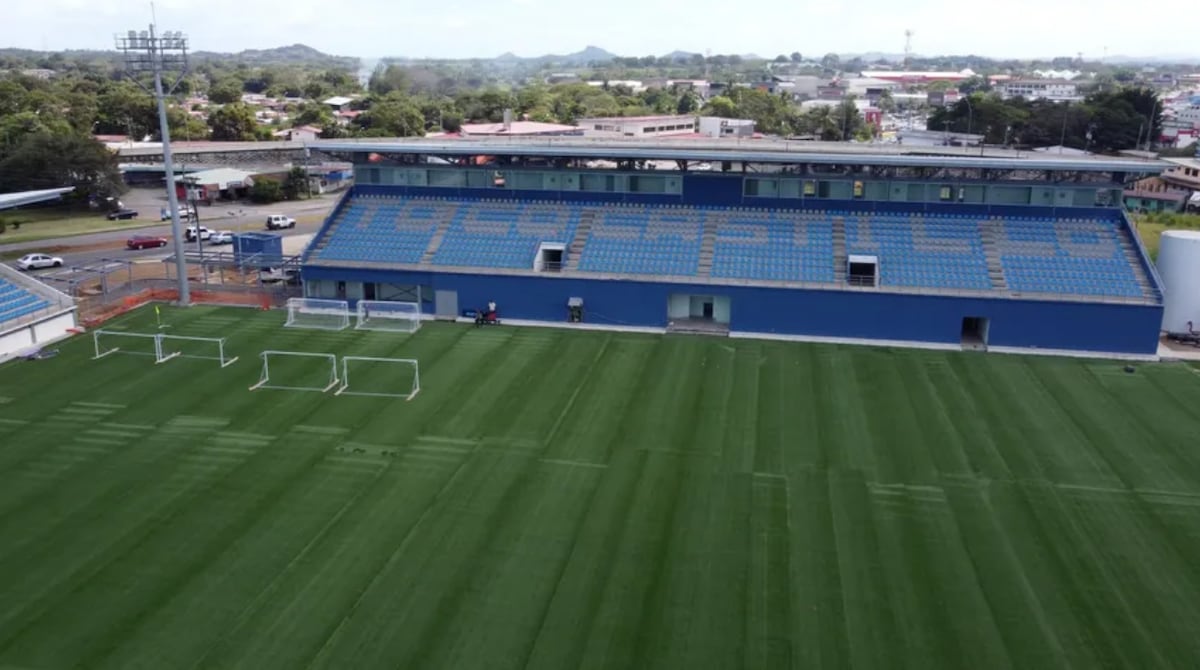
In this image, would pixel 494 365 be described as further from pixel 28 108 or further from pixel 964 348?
pixel 28 108

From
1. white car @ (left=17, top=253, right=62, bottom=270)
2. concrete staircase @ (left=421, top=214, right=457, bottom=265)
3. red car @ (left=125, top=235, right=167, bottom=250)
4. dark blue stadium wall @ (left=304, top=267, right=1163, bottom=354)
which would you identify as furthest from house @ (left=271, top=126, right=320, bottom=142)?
dark blue stadium wall @ (left=304, top=267, right=1163, bottom=354)

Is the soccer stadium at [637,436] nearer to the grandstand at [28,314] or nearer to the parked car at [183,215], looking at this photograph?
the grandstand at [28,314]

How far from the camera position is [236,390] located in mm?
23641

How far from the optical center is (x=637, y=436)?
20719 millimetres

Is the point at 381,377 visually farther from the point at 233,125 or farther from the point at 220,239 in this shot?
the point at 233,125

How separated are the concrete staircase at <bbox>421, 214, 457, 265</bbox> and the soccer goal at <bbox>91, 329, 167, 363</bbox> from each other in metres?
9.39

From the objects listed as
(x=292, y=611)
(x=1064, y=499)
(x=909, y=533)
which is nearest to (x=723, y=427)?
(x=909, y=533)

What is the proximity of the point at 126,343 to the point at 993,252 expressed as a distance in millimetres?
29022

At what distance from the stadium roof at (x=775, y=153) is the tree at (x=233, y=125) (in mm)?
58204

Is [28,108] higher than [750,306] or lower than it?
higher

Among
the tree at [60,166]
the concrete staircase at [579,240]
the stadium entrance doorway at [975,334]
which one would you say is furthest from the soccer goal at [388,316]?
the tree at [60,166]

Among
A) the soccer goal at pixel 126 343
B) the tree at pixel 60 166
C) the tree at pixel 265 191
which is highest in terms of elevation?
the tree at pixel 60 166

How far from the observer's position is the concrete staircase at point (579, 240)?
3138 centimetres

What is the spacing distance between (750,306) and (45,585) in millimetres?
21392
